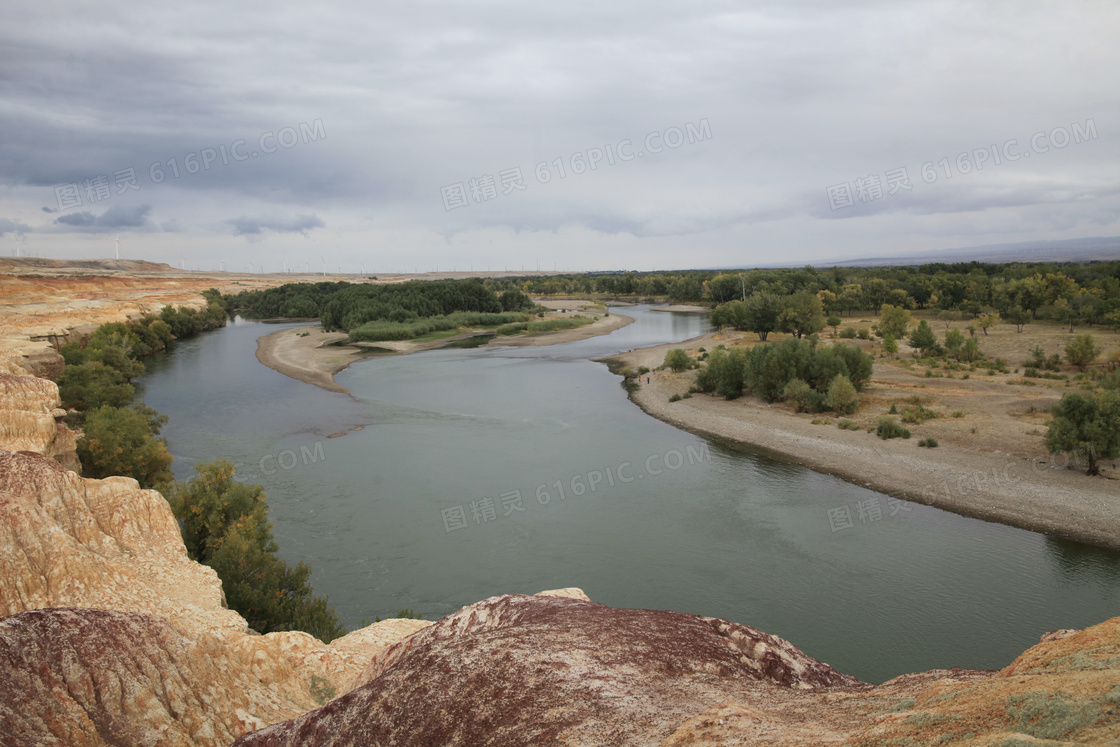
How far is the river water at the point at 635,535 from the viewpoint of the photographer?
16.7 meters

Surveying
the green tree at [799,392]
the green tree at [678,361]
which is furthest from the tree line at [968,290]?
the green tree at [799,392]

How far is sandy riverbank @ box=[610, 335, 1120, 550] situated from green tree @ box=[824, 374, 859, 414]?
1.88 metres

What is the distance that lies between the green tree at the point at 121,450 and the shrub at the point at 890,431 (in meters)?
31.9

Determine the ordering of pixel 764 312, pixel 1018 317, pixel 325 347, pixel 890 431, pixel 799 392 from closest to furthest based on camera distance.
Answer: pixel 890 431, pixel 799 392, pixel 1018 317, pixel 764 312, pixel 325 347

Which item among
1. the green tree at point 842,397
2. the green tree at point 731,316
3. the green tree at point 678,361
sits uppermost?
the green tree at point 731,316

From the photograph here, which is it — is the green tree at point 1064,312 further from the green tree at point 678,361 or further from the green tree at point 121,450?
the green tree at point 121,450

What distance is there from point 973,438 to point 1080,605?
46.1ft

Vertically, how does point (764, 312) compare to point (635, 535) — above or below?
above

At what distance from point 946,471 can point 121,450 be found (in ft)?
107

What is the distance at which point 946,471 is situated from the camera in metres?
26.5

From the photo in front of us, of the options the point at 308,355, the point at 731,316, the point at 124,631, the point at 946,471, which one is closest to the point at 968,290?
the point at 731,316

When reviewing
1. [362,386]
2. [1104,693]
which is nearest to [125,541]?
[1104,693]

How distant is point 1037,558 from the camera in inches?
773

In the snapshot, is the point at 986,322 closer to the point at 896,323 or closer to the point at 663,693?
the point at 896,323
